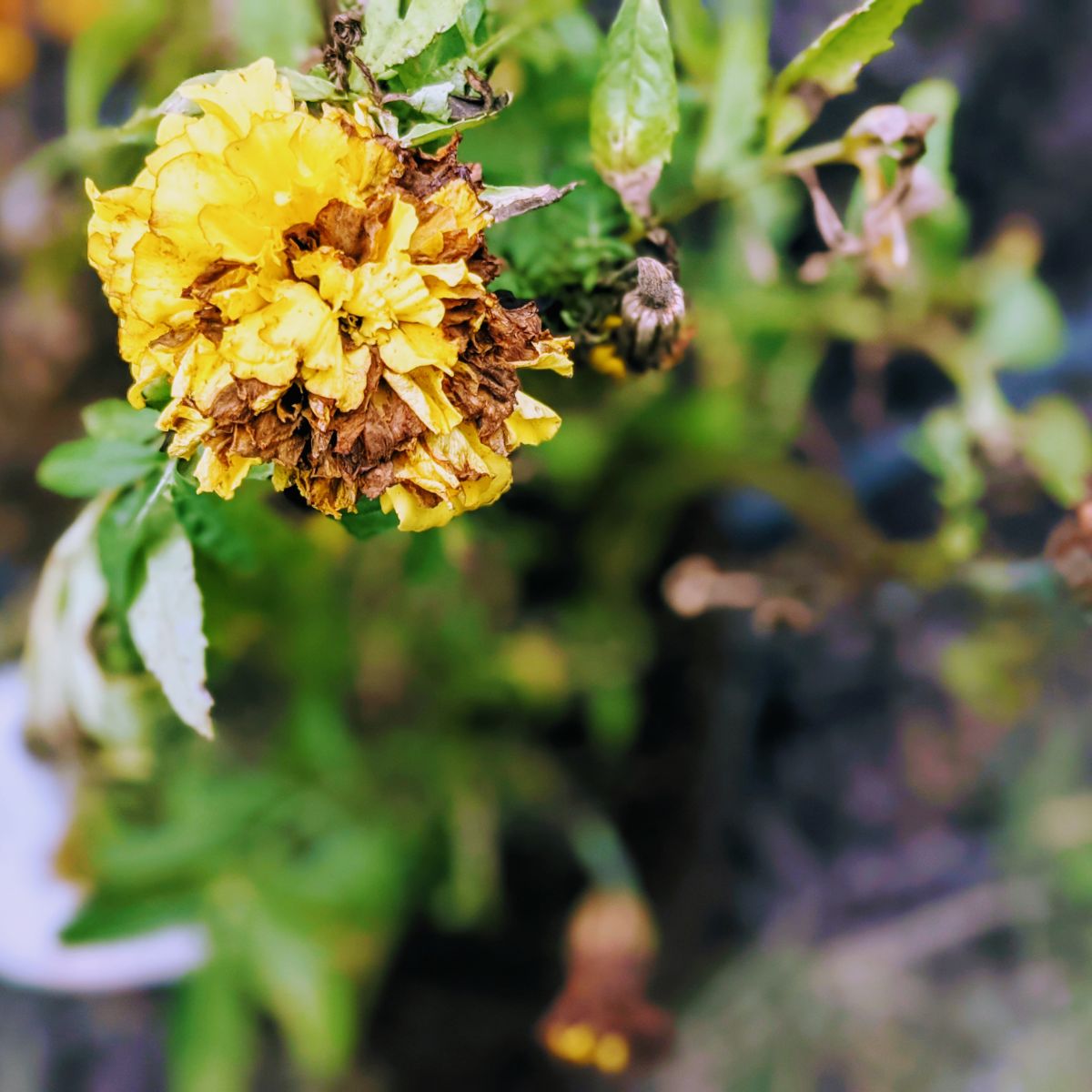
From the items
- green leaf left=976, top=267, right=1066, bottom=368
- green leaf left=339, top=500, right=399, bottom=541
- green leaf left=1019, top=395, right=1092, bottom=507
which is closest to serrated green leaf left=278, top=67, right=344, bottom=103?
green leaf left=339, top=500, right=399, bottom=541

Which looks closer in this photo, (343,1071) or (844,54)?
(844,54)

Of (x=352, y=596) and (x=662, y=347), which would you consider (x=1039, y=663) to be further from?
(x=662, y=347)

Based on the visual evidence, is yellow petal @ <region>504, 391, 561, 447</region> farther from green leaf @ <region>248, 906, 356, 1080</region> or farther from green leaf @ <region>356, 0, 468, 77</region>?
green leaf @ <region>248, 906, 356, 1080</region>

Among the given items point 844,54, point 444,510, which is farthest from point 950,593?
point 444,510

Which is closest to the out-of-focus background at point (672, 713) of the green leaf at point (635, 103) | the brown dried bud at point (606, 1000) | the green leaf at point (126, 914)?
the green leaf at point (126, 914)

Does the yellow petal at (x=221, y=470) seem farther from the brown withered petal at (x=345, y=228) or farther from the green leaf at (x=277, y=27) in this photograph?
the green leaf at (x=277, y=27)

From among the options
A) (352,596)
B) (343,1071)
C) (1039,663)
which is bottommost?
(343,1071)
